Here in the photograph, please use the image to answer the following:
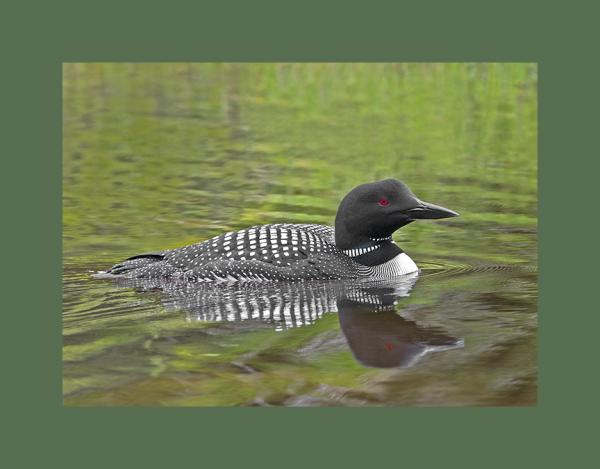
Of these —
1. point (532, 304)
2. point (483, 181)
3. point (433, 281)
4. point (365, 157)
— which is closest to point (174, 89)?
point (365, 157)

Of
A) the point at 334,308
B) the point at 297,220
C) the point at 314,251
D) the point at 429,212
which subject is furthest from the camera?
the point at 297,220

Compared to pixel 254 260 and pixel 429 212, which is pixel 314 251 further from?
pixel 429 212

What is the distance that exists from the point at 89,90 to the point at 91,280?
2.55m

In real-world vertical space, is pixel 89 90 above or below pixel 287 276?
above

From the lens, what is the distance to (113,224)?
845cm

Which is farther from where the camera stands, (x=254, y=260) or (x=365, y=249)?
(x=365, y=249)

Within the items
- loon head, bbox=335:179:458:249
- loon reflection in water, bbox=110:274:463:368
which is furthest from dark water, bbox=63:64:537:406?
loon head, bbox=335:179:458:249

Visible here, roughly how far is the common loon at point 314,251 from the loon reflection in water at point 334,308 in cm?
7

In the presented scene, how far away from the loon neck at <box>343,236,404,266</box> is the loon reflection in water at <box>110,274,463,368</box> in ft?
0.48

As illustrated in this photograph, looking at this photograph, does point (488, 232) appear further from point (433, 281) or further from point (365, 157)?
point (365, 157)

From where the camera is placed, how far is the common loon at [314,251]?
7.48 metres

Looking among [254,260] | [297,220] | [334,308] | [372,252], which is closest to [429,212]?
[372,252]

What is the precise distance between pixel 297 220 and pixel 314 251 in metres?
1.15

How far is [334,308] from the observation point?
280 inches
